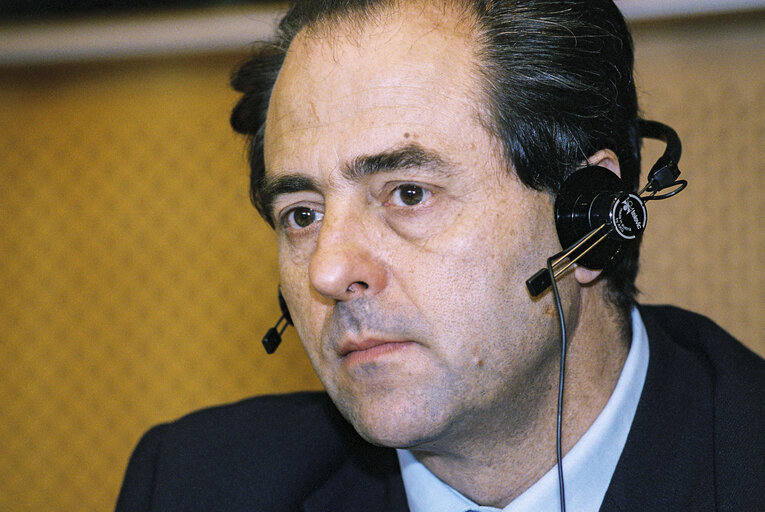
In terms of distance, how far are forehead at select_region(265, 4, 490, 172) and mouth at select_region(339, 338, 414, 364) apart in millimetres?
282

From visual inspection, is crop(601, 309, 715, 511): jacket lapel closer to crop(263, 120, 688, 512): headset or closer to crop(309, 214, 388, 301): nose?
crop(263, 120, 688, 512): headset

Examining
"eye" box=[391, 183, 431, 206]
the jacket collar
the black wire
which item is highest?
"eye" box=[391, 183, 431, 206]

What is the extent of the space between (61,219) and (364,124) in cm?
152

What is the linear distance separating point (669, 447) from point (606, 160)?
1.56 ft

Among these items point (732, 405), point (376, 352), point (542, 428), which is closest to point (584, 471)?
point (542, 428)

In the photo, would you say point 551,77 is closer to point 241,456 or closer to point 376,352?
point 376,352

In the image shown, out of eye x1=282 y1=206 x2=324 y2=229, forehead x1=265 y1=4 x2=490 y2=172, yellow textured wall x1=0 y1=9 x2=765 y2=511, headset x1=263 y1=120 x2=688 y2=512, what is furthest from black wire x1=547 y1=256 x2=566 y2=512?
yellow textured wall x1=0 y1=9 x2=765 y2=511

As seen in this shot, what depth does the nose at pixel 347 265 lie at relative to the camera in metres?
1.09

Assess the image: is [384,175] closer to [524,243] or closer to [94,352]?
[524,243]

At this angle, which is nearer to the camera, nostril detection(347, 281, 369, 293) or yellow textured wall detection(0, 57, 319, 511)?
nostril detection(347, 281, 369, 293)

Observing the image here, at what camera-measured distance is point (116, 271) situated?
7.61 ft

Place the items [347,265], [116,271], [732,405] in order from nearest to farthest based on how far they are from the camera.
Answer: [347,265] < [732,405] < [116,271]

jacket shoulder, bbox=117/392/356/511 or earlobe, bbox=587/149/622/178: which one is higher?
earlobe, bbox=587/149/622/178

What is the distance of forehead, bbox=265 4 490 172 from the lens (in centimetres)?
113
